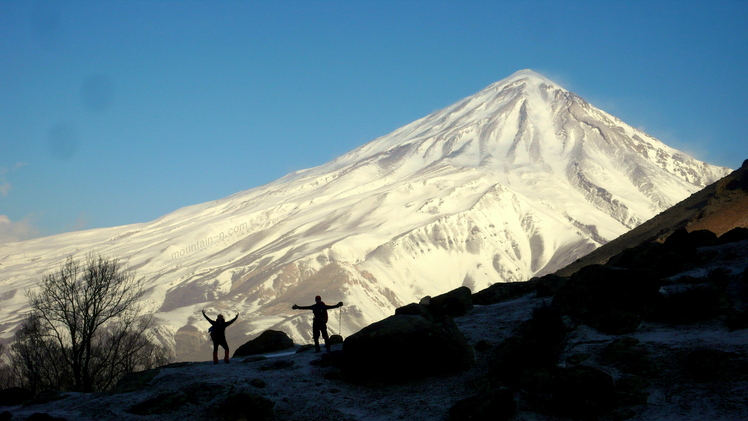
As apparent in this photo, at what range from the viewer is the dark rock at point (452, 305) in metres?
20.0

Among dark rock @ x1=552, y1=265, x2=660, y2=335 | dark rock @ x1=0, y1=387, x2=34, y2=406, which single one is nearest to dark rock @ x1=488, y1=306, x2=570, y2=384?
dark rock @ x1=552, y1=265, x2=660, y2=335

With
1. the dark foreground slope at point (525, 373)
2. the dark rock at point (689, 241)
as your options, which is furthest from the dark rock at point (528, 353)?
the dark rock at point (689, 241)

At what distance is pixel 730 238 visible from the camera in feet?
73.0

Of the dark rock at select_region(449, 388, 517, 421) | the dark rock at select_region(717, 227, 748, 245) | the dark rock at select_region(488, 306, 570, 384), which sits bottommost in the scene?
the dark rock at select_region(449, 388, 517, 421)

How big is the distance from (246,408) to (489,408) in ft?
15.0

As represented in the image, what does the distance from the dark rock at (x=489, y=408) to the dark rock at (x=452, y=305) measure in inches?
350

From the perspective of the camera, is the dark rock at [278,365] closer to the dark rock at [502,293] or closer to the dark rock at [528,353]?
the dark rock at [528,353]

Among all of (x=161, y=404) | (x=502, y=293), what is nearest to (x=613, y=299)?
(x=502, y=293)

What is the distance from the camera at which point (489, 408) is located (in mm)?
10586

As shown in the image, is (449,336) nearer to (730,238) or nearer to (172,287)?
(730,238)

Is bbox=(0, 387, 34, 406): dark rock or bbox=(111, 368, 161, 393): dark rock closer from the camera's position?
bbox=(111, 368, 161, 393): dark rock

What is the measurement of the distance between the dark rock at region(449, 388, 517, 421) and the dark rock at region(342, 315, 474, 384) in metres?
2.52

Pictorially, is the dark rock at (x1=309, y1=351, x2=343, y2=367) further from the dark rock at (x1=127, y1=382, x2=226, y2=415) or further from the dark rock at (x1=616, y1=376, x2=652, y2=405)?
the dark rock at (x1=616, y1=376, x2=652, y2=405)

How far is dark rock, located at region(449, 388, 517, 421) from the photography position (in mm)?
10586
